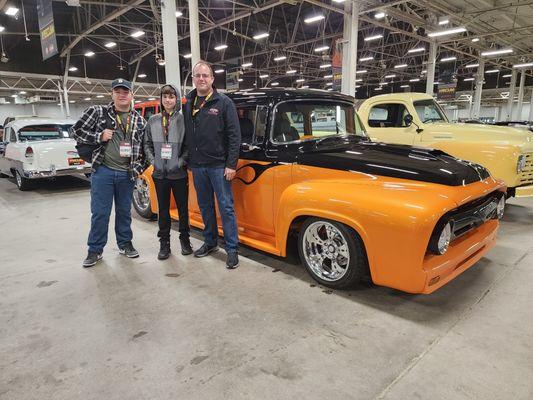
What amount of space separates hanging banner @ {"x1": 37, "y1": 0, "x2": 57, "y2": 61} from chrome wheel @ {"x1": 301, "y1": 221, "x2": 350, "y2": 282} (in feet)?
30.6

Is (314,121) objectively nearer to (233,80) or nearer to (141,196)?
(141,196)

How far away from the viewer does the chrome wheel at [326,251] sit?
10.2ft

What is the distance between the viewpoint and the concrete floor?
2.08 m

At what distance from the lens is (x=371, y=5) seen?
13289mm

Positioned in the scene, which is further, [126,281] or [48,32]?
[48,32]

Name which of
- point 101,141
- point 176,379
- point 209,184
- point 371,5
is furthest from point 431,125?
point 371,5

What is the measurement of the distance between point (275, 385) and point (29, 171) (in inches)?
307

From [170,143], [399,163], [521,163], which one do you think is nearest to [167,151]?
[170,143]

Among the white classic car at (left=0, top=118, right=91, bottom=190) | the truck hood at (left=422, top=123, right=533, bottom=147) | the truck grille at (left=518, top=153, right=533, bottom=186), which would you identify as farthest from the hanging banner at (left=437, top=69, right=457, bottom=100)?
the white classic car at (left=0, top=118, right=91, bottom=190)

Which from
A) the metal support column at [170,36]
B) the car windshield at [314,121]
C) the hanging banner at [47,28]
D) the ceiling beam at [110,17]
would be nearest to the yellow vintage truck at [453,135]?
the car windshield at [314,121]

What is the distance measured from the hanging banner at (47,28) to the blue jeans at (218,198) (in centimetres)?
813

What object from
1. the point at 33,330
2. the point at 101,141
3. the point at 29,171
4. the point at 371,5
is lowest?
the point at 33,330

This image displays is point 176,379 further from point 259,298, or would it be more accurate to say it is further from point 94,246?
point 94,246

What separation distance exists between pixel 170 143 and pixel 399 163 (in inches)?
87.1
